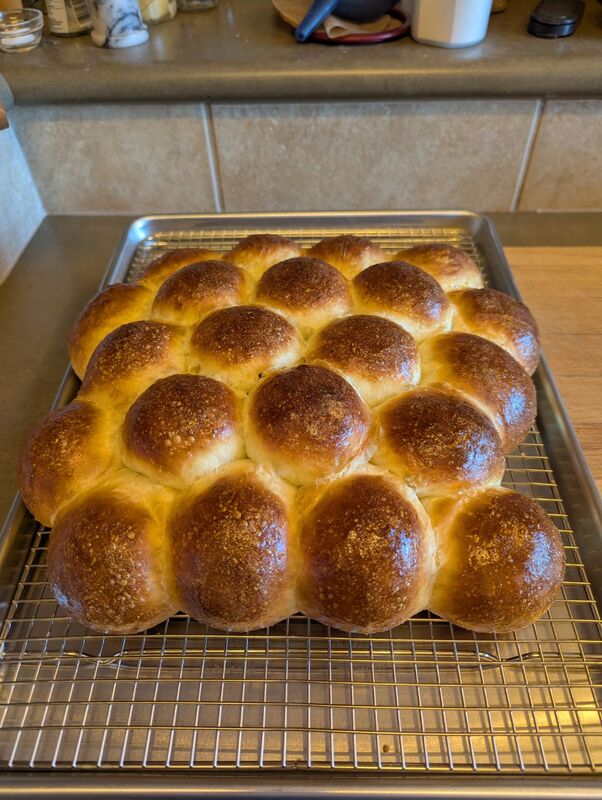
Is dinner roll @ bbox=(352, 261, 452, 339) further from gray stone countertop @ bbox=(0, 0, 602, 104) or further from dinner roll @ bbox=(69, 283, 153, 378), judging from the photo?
gray stone countertop @ bbox=(0, 0, 602, 104)

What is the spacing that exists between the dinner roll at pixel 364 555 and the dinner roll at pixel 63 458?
0.83 feet

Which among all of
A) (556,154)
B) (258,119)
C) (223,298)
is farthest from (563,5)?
(223,298)

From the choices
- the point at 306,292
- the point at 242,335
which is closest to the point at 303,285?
the point at 306,292

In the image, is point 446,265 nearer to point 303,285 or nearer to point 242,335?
point 303,285

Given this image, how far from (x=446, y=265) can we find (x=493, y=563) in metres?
0.49

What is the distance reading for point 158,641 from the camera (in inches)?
26.8

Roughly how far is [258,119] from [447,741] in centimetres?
112

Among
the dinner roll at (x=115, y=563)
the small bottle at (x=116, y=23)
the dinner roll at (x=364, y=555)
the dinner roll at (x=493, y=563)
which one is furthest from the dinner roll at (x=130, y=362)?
the small bottle at (x=116, y=23)

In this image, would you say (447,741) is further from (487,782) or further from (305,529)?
(305,529)

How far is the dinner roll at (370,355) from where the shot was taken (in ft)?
2.40

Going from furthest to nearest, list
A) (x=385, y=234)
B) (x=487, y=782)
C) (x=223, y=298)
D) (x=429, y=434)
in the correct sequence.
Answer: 1. (x=385, y=234)
2. (x=223, y=298)
3. (x=429, y=434)
4. (x=487, y=782)

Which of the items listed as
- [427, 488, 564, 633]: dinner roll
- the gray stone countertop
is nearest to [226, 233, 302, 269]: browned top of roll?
the gray stone countertop

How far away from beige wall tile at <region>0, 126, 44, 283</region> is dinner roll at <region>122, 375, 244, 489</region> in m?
0.72

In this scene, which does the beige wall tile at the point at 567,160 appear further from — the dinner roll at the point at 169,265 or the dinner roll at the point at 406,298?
the dinner roll at the point at 169,265
